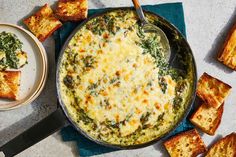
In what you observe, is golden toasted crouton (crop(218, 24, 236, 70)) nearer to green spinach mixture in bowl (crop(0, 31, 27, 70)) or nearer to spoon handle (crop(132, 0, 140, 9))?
spoon handle (crop(132, 0, 140, 9))

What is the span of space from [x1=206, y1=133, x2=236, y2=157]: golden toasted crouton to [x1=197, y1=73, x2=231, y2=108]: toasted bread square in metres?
0.25

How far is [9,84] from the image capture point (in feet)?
9.88

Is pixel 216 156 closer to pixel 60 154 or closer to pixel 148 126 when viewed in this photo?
pixel 148 126

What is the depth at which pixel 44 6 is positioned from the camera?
3.08 meters

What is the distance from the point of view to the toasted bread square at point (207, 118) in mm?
3137

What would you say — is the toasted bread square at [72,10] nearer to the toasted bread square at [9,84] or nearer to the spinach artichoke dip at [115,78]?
the spinach artichoke dip at [115,78]

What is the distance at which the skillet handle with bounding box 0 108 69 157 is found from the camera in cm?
290

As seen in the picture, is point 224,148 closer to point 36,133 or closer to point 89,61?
point 89,61

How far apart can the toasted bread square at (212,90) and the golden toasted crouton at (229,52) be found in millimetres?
134

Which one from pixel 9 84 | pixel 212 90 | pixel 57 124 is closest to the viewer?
pixel 57 124

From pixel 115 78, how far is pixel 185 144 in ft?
2.13

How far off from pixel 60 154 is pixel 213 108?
1.02 m

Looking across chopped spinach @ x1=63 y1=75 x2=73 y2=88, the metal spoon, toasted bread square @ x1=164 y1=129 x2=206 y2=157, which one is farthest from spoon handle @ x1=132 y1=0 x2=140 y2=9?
toasted bread square @ x1=164 y1=129 x2=206 y2=157

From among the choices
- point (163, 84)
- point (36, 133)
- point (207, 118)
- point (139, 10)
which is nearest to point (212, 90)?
point (207, 118)
